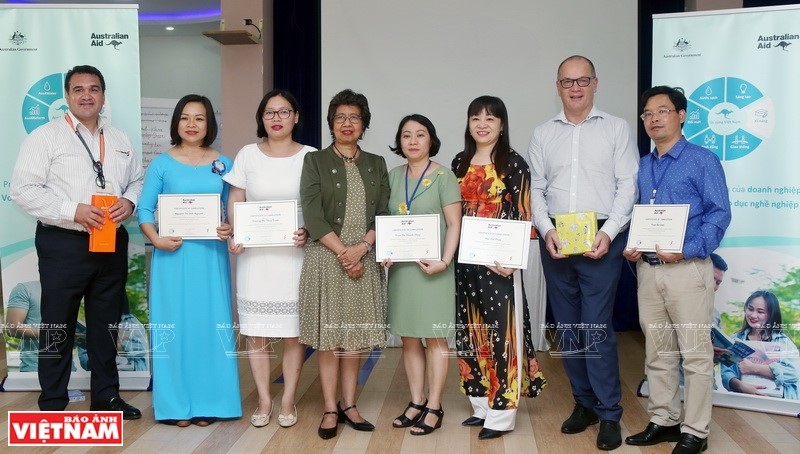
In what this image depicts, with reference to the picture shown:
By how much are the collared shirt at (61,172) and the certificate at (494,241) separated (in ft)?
5.88

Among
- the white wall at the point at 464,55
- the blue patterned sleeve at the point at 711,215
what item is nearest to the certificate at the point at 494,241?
the blue patterned sleeve at the point at 711,215

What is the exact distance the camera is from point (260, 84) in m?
5.89

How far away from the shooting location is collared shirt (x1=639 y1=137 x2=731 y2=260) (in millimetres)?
3107

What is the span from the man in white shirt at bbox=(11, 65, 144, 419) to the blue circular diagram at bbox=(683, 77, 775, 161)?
3056mm

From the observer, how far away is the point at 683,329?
3178mm

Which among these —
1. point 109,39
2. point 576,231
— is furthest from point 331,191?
point 109,39

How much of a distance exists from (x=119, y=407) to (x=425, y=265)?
5.86 ft

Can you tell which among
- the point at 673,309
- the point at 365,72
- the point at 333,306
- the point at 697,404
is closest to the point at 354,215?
the point at 333,306

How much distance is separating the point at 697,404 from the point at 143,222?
266cm

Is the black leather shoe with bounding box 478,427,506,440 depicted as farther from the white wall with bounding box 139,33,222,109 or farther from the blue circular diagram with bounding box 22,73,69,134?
the white wall with bounding box 139,33,222,109

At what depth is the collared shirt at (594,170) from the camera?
3402mm

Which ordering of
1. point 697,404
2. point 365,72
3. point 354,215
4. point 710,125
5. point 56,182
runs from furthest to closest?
point 365,72 < point 710,125 < point 56,182 < point 354,215 < point 697,404

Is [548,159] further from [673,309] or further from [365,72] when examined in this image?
[365,72]

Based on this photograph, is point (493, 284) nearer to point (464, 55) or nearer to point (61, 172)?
point (61, 172)
